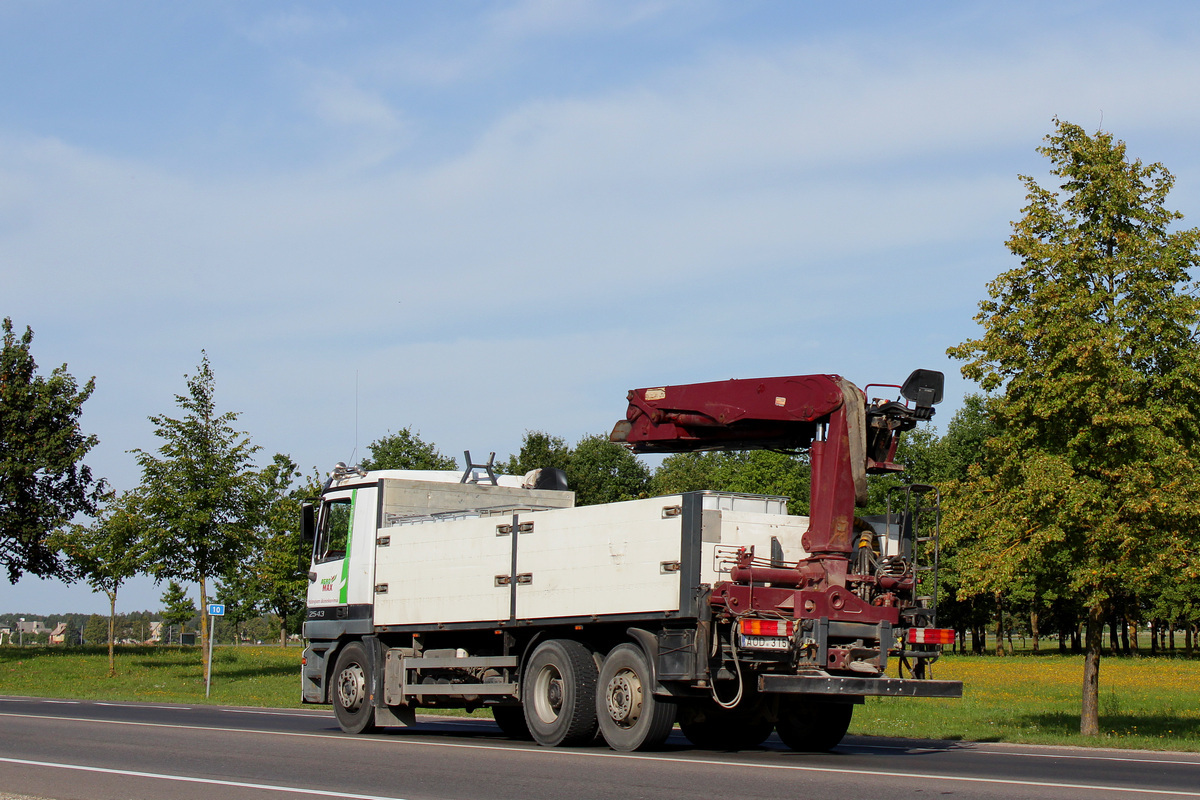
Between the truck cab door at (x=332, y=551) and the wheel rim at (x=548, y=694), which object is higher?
the truck cab door at (x=332, y=551)

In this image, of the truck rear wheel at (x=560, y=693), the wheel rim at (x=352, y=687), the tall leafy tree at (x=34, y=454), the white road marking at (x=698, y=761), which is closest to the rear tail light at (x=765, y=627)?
the white road marking at (x=698, y=761)

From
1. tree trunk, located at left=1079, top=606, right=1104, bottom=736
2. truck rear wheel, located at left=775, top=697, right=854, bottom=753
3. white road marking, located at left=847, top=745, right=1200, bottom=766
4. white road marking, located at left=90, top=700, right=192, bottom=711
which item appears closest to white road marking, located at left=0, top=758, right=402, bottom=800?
truck rear wheel, located at left=775, top=697, right=854, bottom=753

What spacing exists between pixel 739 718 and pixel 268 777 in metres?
5.97

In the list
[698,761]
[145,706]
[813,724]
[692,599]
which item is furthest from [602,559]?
[145,706]

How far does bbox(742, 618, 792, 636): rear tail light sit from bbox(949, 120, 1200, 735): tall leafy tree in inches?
295

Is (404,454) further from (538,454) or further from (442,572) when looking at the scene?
(442,572)

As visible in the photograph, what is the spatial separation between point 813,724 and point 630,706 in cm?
258

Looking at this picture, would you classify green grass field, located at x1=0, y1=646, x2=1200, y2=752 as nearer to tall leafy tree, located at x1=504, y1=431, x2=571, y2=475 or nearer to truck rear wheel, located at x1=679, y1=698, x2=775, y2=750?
truck rear wheel, located at x1=679, y1=698, x2=775, y2=750

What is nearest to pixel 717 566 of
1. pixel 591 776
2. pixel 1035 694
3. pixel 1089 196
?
pixel 591 776

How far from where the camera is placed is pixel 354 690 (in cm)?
1761

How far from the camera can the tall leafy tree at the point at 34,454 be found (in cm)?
4822

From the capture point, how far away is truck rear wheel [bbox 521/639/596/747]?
46.3ft

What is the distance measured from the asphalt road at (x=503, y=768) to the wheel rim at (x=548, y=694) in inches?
19.0

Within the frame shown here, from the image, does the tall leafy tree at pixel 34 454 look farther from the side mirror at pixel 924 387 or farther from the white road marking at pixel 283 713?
the side mirror at pixel 924 387
